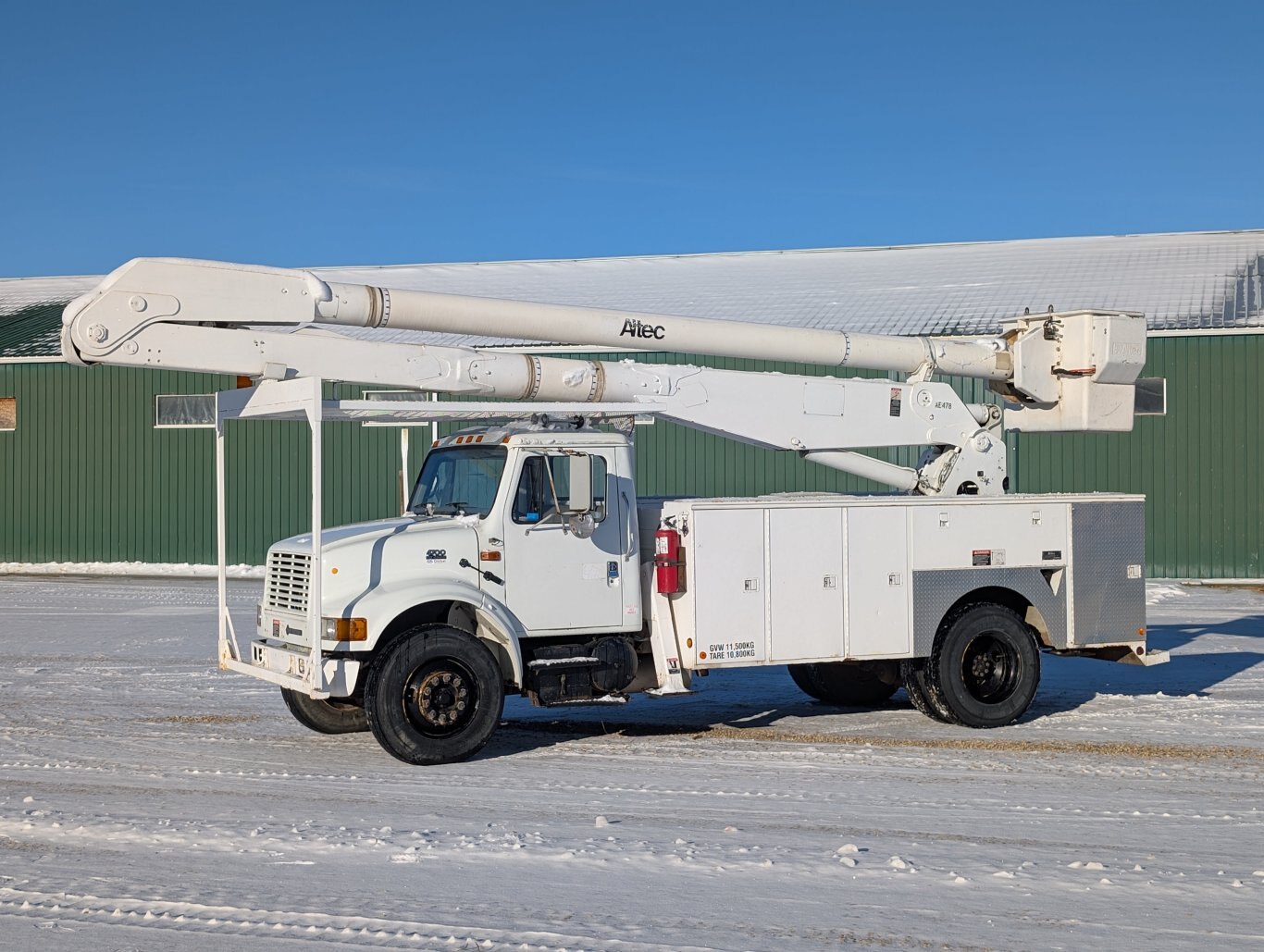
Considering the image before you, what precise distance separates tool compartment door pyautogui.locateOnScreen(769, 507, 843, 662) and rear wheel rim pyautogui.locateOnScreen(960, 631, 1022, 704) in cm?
135

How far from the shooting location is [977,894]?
6.88 metres

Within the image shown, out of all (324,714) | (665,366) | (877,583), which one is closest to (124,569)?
(324,714)

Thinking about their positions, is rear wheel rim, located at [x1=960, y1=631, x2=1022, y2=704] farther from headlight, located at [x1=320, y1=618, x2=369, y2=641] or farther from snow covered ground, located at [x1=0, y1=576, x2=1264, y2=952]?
headlight, located at [x1=320, y1=618, x2=369, y2=641]

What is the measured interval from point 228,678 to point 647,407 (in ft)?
19.5

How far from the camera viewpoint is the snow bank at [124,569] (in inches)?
1132

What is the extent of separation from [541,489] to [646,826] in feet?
10.6

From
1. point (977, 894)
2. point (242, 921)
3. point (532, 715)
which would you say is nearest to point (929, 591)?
point (532, 715)

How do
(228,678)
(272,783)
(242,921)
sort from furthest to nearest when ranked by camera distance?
(228,678), (272,783), (242,921)

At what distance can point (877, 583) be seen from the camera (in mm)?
11438

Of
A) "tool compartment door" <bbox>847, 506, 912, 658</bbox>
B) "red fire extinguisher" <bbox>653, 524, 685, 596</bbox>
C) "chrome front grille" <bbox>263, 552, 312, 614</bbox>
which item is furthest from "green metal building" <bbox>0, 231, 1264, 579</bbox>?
"chrome front grille" <bbox>263, 552, 312, 614</bbox>

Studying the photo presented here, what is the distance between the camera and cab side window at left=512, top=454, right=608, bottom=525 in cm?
1066

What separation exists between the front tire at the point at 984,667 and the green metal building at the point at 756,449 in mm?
12713

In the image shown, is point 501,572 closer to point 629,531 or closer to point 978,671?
point 629,531

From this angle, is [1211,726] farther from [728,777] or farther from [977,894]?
[977,894]
